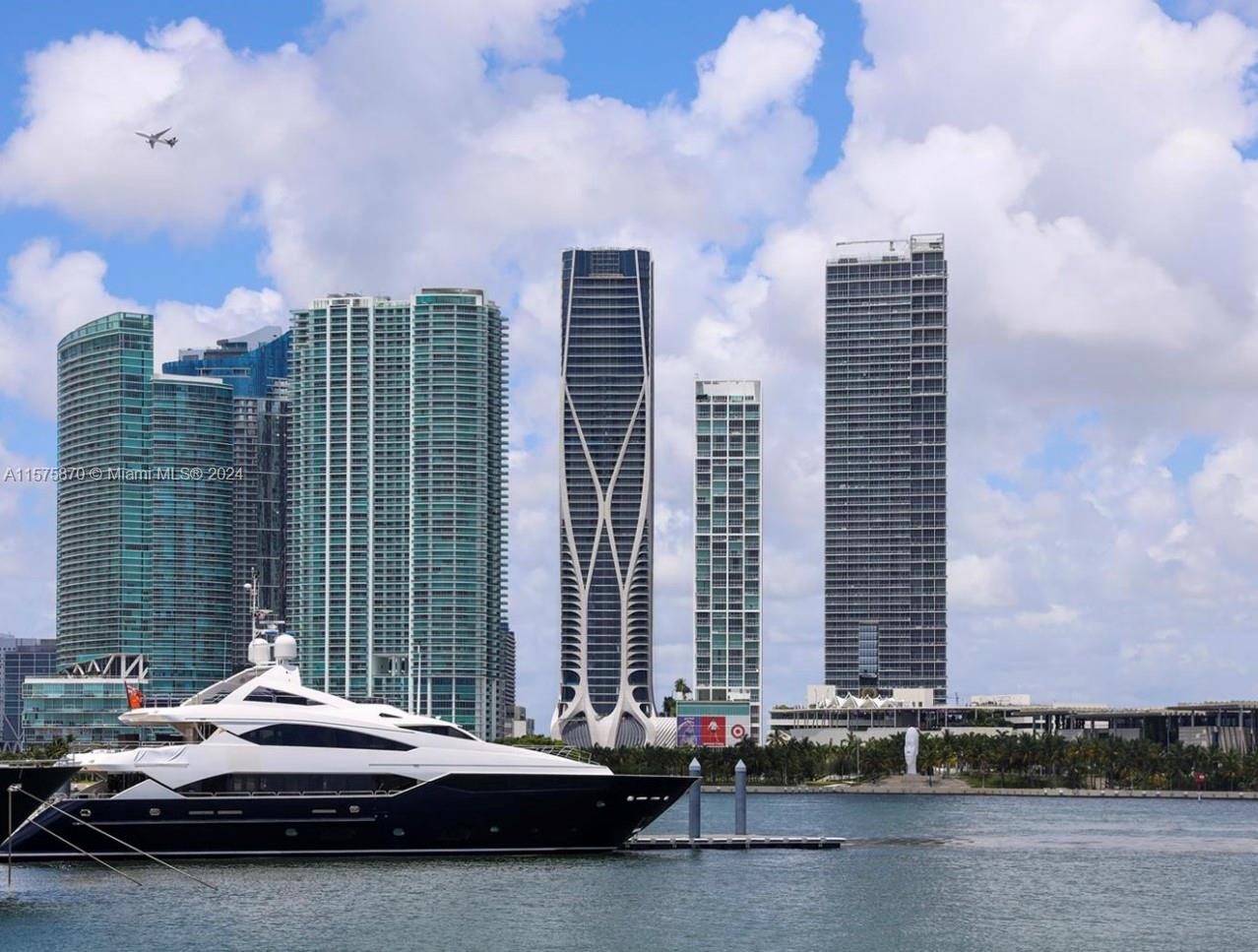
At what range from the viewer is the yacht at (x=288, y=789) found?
225 ft

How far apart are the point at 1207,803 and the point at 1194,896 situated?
11083 centimetres

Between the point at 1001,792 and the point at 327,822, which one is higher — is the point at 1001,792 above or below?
below

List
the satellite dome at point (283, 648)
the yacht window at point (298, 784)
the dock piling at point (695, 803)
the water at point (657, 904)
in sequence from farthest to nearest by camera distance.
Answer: the dock piling at point (695, 803) → the satellite dome at point (283, 648) → the yacht window at point (298, 784) → the water at point (657, 904)

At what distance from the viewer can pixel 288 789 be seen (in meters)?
68.8

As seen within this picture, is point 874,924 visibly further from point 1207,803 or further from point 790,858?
point 1207,803

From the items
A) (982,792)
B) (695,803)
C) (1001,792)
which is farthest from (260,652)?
(982,792)

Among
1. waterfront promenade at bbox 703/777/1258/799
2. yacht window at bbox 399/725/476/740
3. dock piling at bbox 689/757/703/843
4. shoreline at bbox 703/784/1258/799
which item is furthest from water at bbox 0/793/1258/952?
waterfront promenade at bbox 703/777/1258/799

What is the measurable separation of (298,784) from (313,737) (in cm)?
163

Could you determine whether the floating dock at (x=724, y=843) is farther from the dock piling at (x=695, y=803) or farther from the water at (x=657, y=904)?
the water at (x=657, y=904)

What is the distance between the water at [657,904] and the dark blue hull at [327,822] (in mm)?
718

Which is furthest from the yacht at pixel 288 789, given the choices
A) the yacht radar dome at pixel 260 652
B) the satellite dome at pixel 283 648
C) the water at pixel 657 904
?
the satellite dome at pixel 283 648

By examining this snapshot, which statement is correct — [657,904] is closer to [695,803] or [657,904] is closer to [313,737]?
[313,737]

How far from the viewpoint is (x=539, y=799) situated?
7062cm

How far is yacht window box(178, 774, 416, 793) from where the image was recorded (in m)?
68.6
